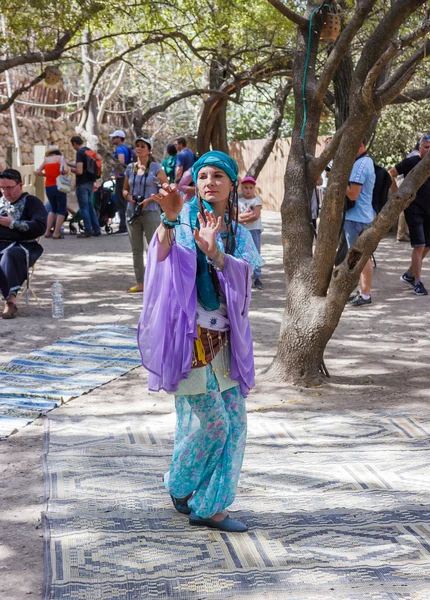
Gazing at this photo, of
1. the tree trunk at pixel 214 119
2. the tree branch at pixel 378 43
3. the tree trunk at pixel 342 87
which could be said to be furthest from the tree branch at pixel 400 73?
the tree trunk at pixel 214 119

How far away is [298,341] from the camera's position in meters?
7.16

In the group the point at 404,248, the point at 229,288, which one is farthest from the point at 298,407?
the point at 404,248

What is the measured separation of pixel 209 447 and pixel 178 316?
61 cm

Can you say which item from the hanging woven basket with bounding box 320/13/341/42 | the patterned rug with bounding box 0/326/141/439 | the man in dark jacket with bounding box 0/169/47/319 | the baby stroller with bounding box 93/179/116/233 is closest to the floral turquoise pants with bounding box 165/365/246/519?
the patterned rug with bounding box 0/326/141/439

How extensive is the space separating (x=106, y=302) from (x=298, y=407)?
4.75m

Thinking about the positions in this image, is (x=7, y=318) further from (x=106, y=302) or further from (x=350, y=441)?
(x=350, y=441)

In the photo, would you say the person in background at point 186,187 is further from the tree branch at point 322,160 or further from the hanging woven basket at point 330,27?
the tree branch at point 322,160

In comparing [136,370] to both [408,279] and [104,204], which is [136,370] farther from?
[104,204]

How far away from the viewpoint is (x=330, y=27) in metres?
7.76

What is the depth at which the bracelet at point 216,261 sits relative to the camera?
12.9 ft

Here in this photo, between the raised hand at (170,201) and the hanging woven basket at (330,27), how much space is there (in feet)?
14.7

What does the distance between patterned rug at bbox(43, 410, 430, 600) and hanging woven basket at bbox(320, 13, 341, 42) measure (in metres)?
3.59

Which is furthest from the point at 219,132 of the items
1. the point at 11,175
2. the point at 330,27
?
the point at 330,27

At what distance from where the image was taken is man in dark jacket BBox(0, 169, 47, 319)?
31.4ft
